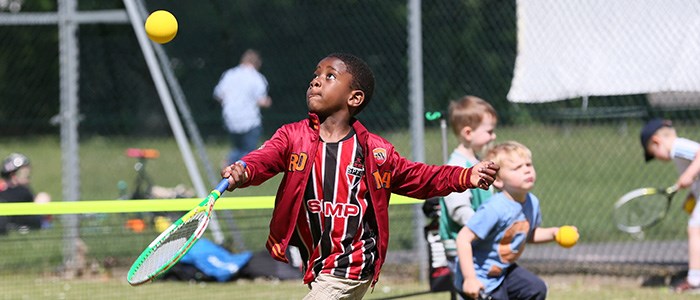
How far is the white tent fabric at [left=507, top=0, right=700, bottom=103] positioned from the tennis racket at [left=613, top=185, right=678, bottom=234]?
1709 mm

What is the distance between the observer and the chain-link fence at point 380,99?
386 inches

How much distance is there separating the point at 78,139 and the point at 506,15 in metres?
4.42

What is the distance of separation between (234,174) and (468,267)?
1.98 metres

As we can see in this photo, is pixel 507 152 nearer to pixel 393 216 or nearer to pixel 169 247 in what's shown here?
pixel 169 247

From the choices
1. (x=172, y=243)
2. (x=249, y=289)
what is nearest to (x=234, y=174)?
(x=172, y=243)

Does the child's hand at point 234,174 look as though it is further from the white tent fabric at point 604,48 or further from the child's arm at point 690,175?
the child's arm at point 690,175

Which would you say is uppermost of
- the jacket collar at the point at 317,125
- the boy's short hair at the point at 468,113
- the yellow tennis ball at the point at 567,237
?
the boy's short hair at the point at 468,113

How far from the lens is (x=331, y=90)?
501 centimetres

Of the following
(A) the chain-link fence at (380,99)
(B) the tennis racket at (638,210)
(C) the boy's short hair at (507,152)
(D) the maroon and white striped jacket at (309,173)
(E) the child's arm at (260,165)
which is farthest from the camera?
(B) the tennis racket at (638,210)

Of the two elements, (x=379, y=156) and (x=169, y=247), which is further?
(x=379, y=156)

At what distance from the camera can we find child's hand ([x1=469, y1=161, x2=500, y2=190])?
→ 4941 millimetres


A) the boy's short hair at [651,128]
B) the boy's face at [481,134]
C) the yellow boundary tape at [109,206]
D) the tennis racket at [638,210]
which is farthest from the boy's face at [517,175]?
the tennis racket at [638,210]

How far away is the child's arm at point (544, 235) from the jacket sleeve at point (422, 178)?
1.40 meters

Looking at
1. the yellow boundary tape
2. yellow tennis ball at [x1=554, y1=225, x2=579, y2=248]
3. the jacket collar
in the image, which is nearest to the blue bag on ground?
the yellow boundary tape
